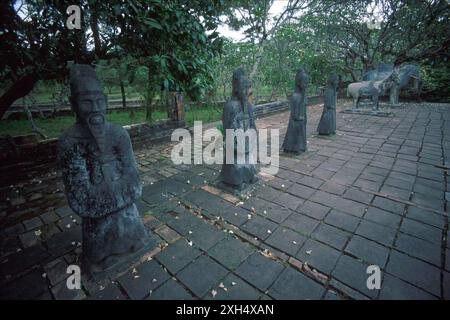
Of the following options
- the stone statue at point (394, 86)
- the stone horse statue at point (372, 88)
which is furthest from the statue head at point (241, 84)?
the stone statue at point (394, 86)

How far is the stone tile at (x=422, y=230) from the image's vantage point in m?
2.93

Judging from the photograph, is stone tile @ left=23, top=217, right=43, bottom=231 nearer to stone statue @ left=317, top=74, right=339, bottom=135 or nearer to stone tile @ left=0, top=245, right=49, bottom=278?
stone tile @ left=0, top=245, right=49, bottom=278

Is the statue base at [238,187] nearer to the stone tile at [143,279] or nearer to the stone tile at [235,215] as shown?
the stone tile at [235,215]

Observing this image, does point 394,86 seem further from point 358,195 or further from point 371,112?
point 358,195

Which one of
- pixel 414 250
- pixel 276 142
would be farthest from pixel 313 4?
pixel 414 250

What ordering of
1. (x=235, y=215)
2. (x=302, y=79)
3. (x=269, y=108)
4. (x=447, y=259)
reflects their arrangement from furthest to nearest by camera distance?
(x=269, y=108) < (x=302, y=79) < (x=235, y=215) < (x=447, y=259)

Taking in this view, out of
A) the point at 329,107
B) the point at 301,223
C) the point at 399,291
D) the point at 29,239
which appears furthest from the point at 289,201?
the point at 329,107

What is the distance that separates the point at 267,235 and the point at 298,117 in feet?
11.4

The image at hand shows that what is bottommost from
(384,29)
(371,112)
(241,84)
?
(371,112)

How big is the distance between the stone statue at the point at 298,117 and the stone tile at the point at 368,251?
3185 mm

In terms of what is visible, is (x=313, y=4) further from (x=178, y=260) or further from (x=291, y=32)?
(x=178, y=260)

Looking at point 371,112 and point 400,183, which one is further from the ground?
point 371,112

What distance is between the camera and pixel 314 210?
356 centimetres

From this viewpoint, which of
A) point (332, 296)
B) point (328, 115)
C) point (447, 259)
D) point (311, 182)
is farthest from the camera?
point (328, 115)
